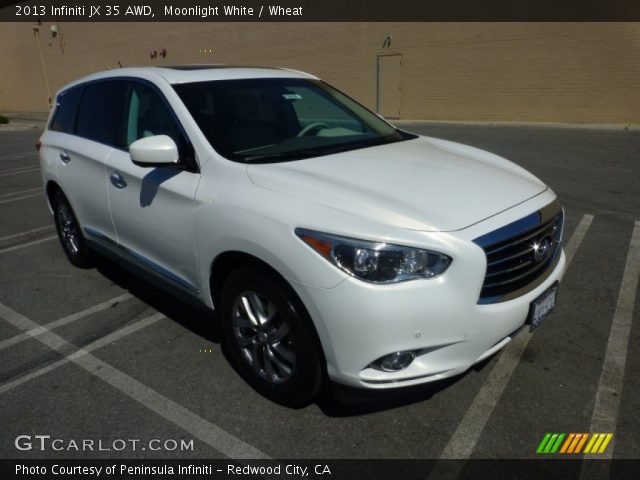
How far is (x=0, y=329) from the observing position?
3.73 m

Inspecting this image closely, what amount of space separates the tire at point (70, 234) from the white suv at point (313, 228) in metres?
0.79

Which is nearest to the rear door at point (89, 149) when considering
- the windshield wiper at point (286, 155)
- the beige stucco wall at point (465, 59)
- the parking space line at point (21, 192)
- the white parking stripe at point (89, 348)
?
the white parking stripe at point (89, 348)

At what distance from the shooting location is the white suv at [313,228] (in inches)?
86.1

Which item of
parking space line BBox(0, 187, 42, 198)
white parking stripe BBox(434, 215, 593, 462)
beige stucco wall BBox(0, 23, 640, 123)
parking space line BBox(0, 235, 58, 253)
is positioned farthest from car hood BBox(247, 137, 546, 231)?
beige stucco wall BBox(0, 23, 640, 123)

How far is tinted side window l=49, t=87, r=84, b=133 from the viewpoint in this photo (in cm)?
442

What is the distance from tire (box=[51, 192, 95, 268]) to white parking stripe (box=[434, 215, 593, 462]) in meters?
3.44

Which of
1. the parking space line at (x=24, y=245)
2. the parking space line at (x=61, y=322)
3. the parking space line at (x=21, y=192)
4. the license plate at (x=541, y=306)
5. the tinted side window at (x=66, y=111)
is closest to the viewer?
the license plate at (x=541, y=306)

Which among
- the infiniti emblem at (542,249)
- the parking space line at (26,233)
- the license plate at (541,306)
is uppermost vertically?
the infiniti emblem at (542,249)

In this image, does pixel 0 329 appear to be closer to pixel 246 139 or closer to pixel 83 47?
pixel 246 139

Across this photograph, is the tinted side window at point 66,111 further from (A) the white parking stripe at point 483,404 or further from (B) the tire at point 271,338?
(A) the white parking stripe at point 483,404

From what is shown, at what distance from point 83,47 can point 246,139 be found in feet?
99.9

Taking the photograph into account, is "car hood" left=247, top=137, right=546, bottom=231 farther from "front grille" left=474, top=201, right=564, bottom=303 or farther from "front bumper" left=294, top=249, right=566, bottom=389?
"front bumper" left=294, top=249, right=566, bottom=389
